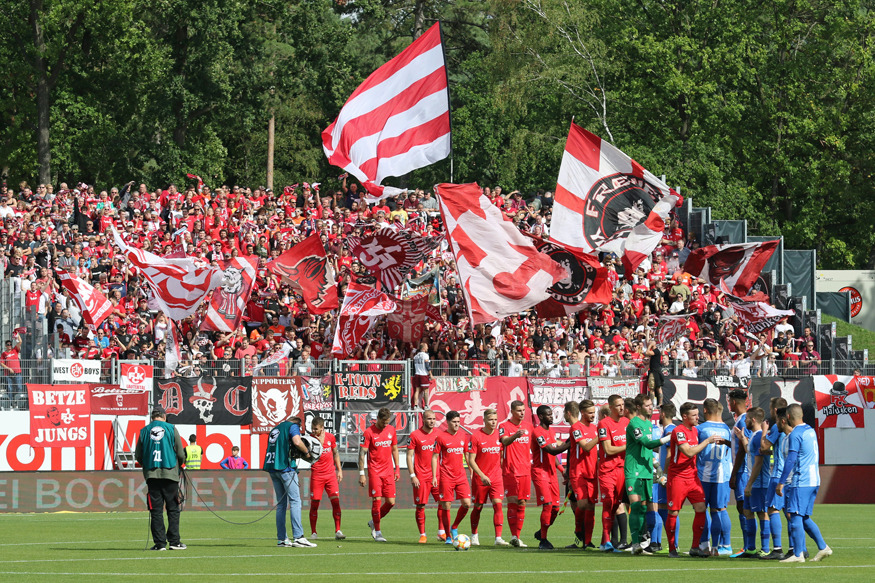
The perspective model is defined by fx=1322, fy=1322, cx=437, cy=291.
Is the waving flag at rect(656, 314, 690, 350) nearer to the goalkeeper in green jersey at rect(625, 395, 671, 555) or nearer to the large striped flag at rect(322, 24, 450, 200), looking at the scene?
the large striped flag at rect(322, 24, 450, 200)

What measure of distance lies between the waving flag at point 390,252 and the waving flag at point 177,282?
13.2 feet

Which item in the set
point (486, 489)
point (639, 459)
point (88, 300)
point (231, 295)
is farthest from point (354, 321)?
point (639, 459)

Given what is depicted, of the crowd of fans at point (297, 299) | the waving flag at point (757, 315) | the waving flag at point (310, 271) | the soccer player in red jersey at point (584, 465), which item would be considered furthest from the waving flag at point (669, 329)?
the soccer player in red jersey at point (584, 465)

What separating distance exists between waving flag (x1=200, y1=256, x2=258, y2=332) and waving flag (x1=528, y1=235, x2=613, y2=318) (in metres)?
7.14

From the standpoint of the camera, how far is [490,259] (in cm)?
3184

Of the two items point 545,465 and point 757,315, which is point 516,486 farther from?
point 757,315

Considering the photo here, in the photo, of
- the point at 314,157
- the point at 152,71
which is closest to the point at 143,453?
the point at 152,71

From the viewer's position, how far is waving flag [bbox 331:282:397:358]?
31.9 m

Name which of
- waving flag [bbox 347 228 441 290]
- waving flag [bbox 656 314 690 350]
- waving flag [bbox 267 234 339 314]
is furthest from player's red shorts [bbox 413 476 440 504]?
waving flag [bbox 656 314 690 350]

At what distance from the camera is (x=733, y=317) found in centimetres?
3572

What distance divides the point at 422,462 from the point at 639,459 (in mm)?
3863

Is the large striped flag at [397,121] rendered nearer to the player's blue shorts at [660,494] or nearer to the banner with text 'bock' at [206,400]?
the banner with text 'bock' at [206,400]

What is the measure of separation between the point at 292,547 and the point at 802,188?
45.7 meters

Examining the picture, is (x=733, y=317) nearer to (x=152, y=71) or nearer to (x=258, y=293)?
(x=258, y=293)
